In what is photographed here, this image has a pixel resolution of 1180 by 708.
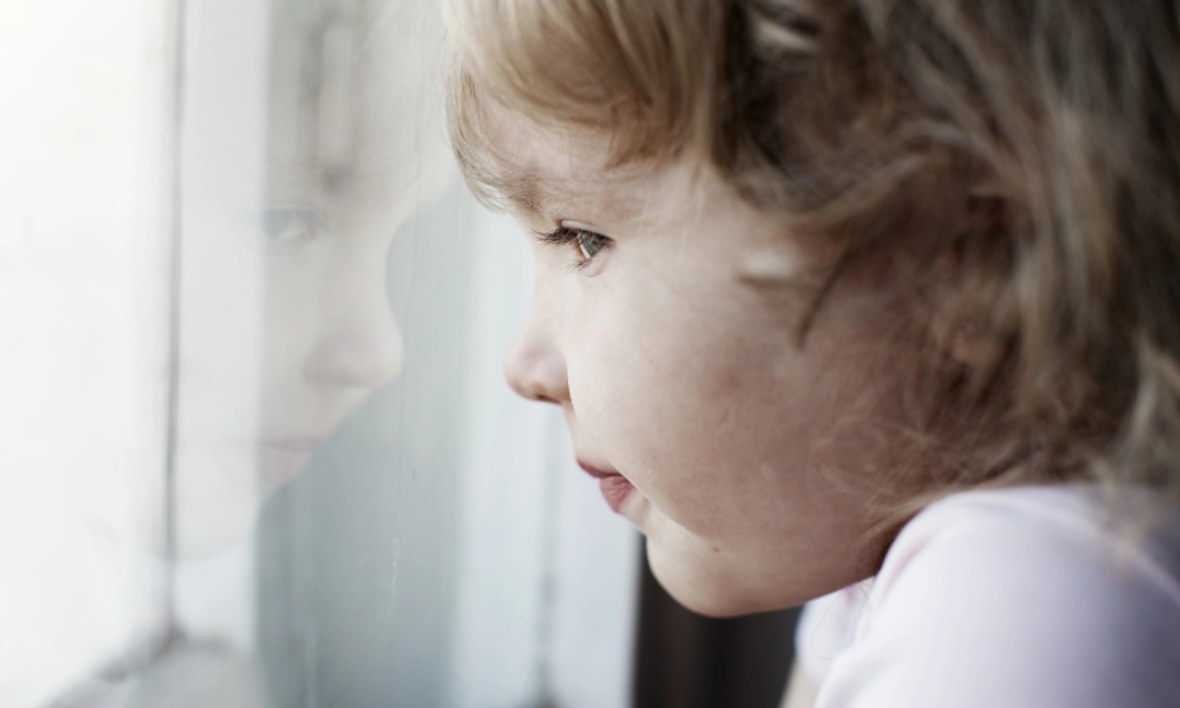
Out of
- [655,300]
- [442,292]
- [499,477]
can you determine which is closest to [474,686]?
[499,477]

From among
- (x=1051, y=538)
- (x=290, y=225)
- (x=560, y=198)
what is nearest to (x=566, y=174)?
(x=560, y=198)

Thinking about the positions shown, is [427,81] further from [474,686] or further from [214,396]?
[474,686]

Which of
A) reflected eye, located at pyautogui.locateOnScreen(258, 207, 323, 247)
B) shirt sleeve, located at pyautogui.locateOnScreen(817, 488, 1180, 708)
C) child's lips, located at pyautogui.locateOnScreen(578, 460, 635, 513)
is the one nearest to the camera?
shirt sleeve, located at pyautogui.locateOnScreen(817, 488, 1180, 708)

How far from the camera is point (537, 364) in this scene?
0.55 meters

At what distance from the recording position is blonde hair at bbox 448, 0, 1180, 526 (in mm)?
370

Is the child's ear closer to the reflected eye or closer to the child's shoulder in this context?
the child's shoulder

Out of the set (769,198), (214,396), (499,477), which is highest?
(769,198)

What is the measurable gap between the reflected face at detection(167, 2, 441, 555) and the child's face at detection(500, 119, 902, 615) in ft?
0.23

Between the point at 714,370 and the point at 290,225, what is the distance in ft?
0.63

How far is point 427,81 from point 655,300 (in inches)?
6.7

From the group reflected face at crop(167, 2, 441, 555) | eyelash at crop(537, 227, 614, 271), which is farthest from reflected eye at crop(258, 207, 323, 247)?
eyelash at crop(537, 227, 614, 271)

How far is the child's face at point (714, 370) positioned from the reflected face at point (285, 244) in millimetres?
71

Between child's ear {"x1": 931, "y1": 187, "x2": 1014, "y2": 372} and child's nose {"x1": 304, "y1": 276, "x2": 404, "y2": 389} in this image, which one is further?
child's nose {"x1": 304, "y1": 276, "x2": 404, "y2": 389}

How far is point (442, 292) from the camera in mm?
618
